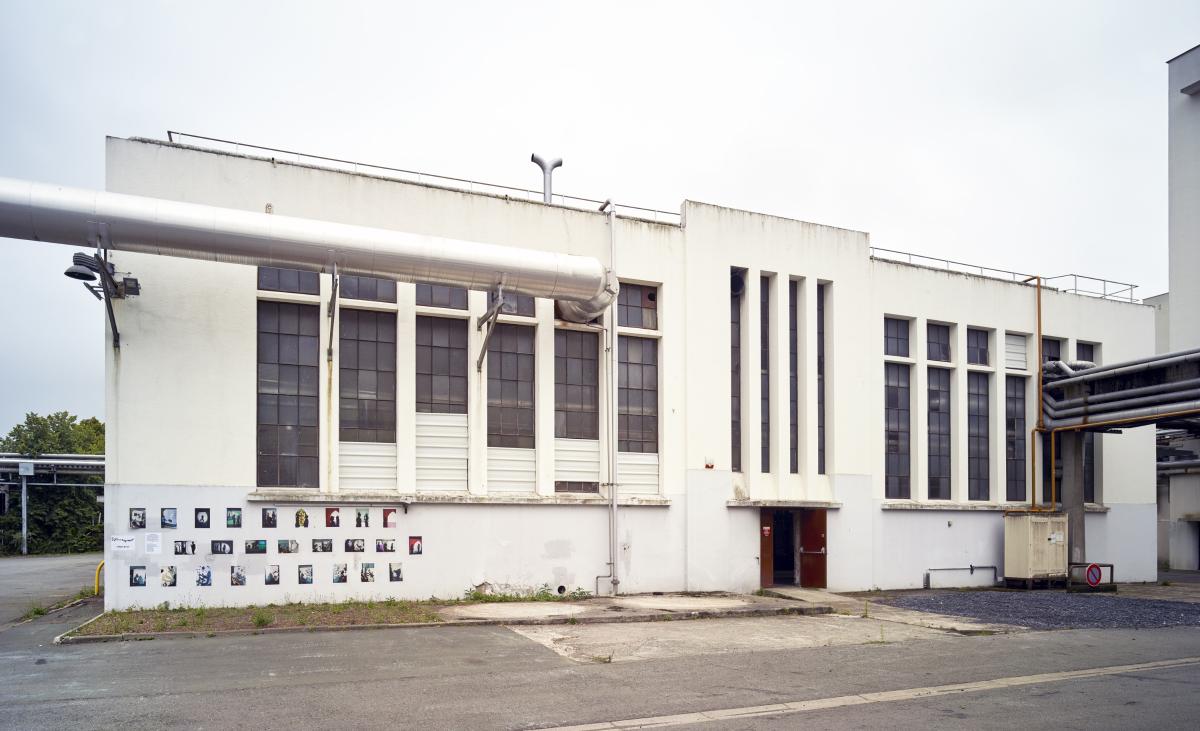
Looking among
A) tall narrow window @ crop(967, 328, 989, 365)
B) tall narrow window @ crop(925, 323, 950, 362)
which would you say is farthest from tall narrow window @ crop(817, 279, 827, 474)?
tall narrow window @ crop(967, 328, 989, 365)

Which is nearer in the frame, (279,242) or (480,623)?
(480,623)

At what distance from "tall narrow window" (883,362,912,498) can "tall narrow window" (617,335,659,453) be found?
7357mm

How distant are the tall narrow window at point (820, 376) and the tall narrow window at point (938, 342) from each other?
391 centimetres

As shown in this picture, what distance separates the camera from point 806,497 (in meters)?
22.5

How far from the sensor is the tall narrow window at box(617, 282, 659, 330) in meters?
21.0

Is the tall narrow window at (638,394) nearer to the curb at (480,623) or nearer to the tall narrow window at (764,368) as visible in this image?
the tall narrow window at (764,368)

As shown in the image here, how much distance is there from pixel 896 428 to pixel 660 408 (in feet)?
25.8

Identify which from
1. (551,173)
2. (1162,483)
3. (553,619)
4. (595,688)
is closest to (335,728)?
(595,688)

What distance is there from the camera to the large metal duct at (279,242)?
14500 millimetres

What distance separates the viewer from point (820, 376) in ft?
76.6

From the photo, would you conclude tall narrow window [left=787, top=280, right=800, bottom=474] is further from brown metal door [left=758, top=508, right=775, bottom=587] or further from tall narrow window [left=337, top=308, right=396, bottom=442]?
tall narrow window [left=337, top=308, right=396, bottom=442]

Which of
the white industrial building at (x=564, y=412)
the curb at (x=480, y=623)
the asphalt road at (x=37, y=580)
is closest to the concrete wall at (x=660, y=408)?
the white industrial building at (x=564, y=412)

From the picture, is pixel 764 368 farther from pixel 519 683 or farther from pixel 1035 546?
pixel 519 683

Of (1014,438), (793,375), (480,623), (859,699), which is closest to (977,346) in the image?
(1014,438)
